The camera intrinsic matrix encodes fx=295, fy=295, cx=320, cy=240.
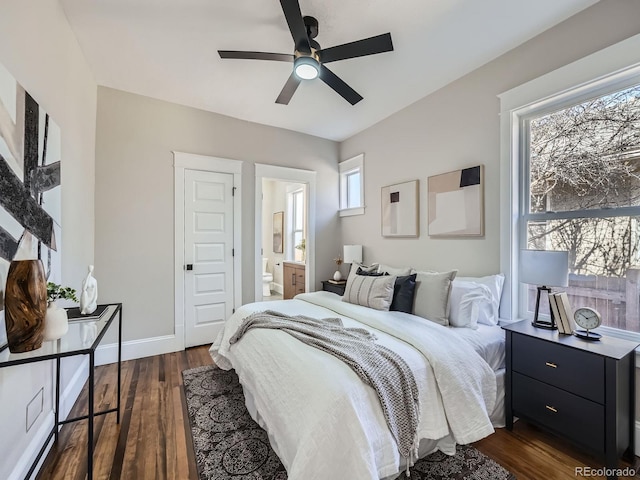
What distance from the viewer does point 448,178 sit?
302 cm

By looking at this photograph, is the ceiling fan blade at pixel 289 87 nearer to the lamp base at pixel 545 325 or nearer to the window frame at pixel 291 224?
the lamp base at pixel 545 325

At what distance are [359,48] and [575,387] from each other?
2.49 metres

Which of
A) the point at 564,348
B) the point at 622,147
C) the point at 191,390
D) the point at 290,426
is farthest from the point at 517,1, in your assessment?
the point at 191,390

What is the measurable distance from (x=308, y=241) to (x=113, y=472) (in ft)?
10.8

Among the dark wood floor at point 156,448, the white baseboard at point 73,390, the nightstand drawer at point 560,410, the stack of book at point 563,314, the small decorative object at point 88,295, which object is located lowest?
the dark wood floor at point 156,448

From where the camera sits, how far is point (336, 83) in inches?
95.2

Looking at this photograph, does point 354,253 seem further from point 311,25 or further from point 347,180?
point 311,25

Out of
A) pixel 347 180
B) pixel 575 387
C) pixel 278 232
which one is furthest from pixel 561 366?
pixel 278 232

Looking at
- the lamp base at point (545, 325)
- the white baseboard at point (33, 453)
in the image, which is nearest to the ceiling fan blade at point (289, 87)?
the lamp base at point (545, 325)

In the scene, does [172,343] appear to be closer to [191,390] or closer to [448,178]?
[191,390]

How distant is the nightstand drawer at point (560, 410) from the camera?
1631mm

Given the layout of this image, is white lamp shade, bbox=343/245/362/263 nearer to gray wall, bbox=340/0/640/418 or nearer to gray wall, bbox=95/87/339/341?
gray wall, bbox=340/0/640/418

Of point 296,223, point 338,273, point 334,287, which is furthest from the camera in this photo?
point 296,223

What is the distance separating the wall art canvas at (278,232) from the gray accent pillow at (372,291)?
3.97 meters
